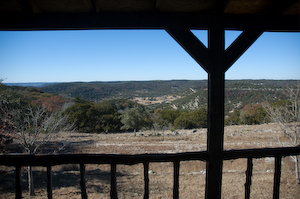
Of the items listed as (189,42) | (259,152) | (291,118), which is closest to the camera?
(189,42)

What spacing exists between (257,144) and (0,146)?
18.4 metres

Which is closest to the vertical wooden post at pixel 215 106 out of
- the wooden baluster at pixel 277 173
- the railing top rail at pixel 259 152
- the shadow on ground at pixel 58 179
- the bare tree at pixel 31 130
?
the railing top rail at pixel 259 152

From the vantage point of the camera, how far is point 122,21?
1.68m

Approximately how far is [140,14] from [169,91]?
109ft

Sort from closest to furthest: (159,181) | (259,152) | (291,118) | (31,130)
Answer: (259,152)
(31,130)
(159,181)
(291,118)

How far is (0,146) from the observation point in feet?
28.5

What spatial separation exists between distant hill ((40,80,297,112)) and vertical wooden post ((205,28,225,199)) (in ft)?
77.0

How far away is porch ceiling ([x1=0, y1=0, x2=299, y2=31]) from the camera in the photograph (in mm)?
1629

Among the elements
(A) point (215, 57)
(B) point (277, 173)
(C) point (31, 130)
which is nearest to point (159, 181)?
(C) point (31, 130)

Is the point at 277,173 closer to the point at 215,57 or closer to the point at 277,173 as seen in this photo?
the point at 277,173

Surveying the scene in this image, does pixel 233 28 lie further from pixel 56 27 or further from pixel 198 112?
pixel 198 112

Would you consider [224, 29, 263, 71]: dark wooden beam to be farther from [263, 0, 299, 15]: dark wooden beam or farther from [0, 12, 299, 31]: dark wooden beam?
[263, 0, 299, 15]: dark wooden beam

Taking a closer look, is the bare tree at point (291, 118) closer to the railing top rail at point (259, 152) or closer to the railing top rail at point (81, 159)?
the railing top rail at point (259, 152)

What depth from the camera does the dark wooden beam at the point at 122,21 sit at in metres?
1.67
